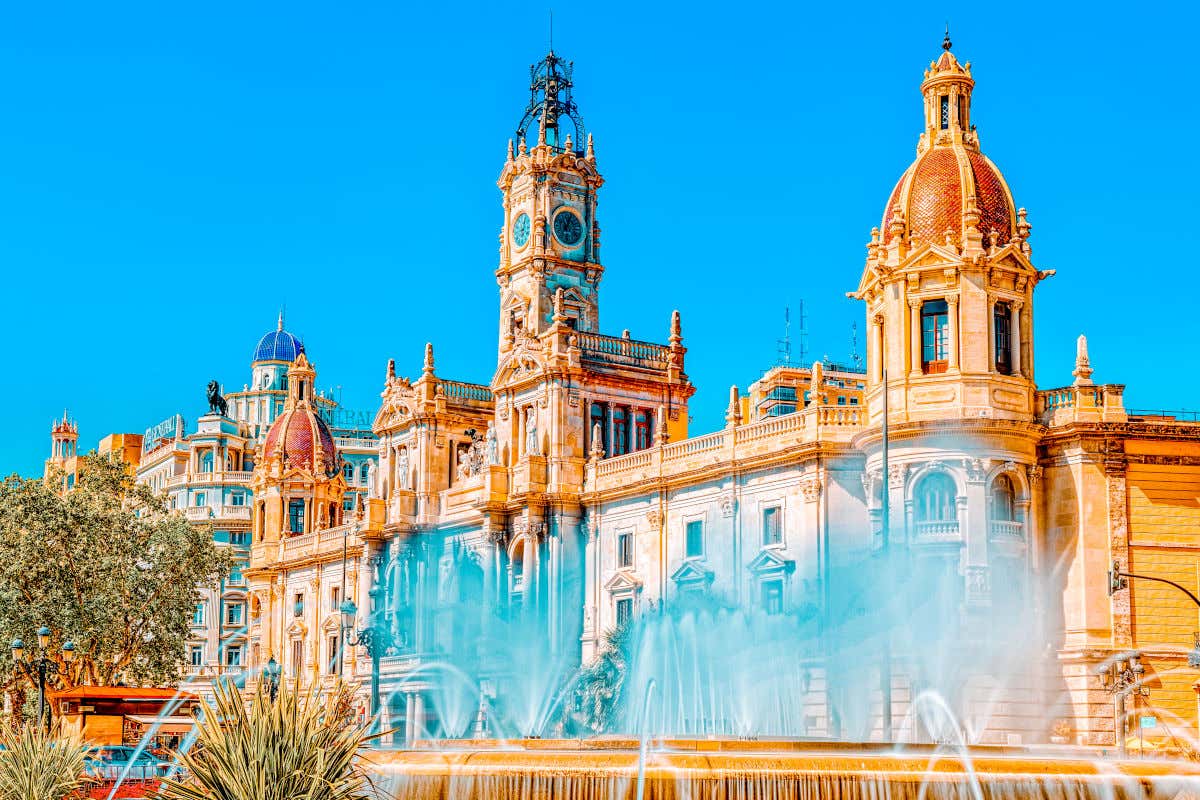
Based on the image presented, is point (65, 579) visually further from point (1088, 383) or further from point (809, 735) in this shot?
point (1088, 383)

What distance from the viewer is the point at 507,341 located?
2948 inches

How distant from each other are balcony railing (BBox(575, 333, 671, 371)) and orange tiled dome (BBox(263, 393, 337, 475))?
30024mm

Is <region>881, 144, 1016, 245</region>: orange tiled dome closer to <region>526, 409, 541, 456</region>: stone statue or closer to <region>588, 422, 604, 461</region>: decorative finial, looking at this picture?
<region>588, 422, 604, 461</region>: decorative finial

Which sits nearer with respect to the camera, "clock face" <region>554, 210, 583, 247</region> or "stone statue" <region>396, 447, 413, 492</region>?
"clock face" <region>554, 210, 583, 247</region>

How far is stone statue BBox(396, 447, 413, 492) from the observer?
259 ft

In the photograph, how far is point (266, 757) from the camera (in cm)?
2034

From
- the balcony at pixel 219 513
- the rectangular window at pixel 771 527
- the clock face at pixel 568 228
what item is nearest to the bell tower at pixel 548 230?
the clock face at pixel 568 228

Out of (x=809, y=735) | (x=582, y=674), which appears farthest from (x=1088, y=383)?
(x=582, y=674)

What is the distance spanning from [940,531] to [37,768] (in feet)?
95.1

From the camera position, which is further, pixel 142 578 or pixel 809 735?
pixel 142 578

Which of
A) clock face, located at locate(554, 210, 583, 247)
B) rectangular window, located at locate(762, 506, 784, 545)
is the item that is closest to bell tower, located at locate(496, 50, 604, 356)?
clock face, located at locate(554, 210, 583, 247)

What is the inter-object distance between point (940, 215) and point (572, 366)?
20.4m

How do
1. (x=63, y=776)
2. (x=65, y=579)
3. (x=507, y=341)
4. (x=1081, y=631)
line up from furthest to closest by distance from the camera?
1. (x=507, y=341)
2. (x=65, y=579)
3. (x=1081, y=631)
4. (x=63, y=776)

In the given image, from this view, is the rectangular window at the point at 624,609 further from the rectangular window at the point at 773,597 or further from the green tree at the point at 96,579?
the green tree at the point at 96,579
